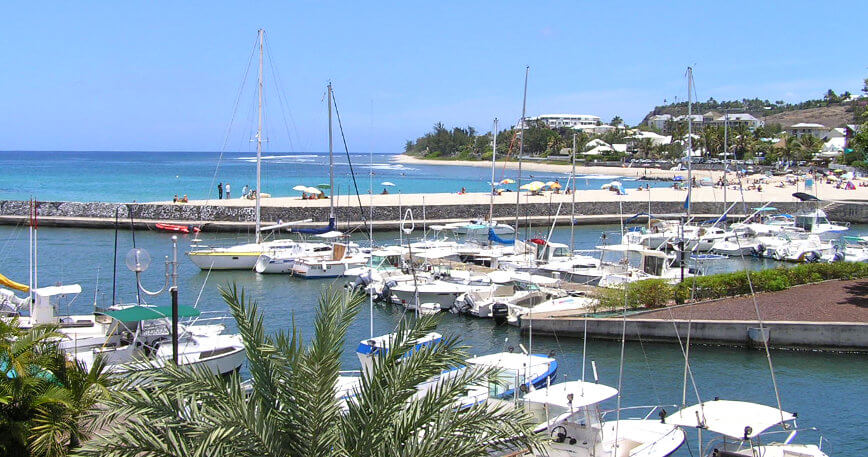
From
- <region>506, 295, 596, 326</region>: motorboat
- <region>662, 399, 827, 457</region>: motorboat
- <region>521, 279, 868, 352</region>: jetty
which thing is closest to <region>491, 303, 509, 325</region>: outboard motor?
<region>506, 295, 596, 326</region>: motorboat

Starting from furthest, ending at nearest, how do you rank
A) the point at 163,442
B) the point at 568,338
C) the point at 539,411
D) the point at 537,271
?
the point at 537,271
the point at 568,338
the point at 539,411
the point at 163,442

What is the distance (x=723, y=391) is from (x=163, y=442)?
18.1m

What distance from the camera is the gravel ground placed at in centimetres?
2769

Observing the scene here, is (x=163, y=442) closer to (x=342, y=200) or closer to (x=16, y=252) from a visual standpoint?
(x=16, y=252)

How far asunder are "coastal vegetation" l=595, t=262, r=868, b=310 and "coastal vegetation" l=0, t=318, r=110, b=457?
2065cm

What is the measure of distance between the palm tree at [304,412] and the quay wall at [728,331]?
1660 centimetres

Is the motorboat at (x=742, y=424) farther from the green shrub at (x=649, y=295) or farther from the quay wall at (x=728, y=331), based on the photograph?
the green shrub at (x=649, y=295)

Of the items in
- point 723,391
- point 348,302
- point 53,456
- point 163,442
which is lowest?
point 723,391

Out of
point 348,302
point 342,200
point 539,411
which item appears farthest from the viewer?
point 342,200

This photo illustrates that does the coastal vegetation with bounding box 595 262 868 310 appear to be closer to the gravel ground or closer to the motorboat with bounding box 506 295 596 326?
the gravel ground

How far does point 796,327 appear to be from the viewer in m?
26.5

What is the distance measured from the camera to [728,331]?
26953 mm

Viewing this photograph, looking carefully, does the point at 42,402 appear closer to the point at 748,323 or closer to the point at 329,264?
the point at 748,323

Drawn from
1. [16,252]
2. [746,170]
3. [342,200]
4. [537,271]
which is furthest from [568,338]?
[746,170]
